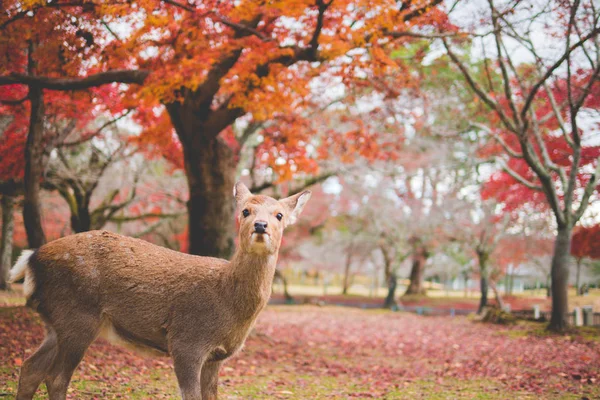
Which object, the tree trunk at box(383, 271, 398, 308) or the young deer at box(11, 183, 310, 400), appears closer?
the young deer at box(11, 183, 310, 400)

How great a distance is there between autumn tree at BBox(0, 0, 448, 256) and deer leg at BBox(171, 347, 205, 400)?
5.27 m

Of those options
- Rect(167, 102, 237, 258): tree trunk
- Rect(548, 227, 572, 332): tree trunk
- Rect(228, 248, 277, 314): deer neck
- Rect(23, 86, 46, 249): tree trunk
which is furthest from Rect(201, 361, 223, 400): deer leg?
Rect(548, 227, 572, 332): tree trunk

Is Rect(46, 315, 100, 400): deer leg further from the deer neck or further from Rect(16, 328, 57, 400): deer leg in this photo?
the deer neck

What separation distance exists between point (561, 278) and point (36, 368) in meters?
11.6

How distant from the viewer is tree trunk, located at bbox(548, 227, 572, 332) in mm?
11781

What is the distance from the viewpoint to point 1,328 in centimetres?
748

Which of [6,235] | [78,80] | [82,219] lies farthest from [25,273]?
[6,235]

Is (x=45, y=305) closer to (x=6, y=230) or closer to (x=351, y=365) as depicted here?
(x=351, y=365)

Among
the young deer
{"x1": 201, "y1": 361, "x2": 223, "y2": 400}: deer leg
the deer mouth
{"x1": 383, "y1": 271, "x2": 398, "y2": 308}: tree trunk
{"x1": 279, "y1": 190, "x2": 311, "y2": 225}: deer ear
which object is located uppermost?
{"x1": 279, "y1": 190, "x2": 311, "y2": 225}: deer ear

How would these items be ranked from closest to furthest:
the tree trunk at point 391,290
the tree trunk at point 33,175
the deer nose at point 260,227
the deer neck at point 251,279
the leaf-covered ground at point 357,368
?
the deer nose at point 260,227 → the deer neck at point 251,279 → the leaf-covered ground at point 357,368 → the tree trunk at point 33,175 → the tree trunk at point 391,290

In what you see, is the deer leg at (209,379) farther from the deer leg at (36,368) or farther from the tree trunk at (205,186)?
the tree trunk at (205,186)

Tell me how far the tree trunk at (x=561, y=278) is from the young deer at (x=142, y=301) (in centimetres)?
1009

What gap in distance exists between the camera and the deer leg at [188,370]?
3859 mm

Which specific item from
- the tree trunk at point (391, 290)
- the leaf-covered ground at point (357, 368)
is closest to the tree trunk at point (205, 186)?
the leaf-covered ground at point (357, 368)
